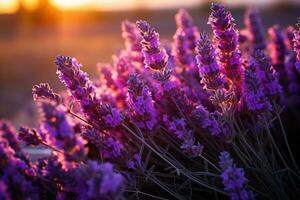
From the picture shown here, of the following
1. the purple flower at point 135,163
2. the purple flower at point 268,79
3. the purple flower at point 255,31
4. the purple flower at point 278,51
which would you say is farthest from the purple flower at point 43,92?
the purple flower at point 255,31

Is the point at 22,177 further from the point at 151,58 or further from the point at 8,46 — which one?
the point at 8,46

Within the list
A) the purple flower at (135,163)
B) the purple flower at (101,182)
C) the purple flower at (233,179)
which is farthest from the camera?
the purple flower at (135,163)

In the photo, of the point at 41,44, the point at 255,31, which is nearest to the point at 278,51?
the point at 255,31

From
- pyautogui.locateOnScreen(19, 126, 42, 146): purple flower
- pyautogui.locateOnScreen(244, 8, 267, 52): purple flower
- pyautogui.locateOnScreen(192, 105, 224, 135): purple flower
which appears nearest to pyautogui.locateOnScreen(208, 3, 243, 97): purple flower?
pyautogui.locateOnScreen(192, 105, 224, 135): purple flower

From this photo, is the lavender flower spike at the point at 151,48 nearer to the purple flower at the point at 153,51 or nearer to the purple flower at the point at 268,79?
the purple flower at the point at 153,51

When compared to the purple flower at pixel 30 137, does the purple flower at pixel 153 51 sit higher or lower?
higher

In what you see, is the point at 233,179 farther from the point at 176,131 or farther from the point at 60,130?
the point at 60,130
